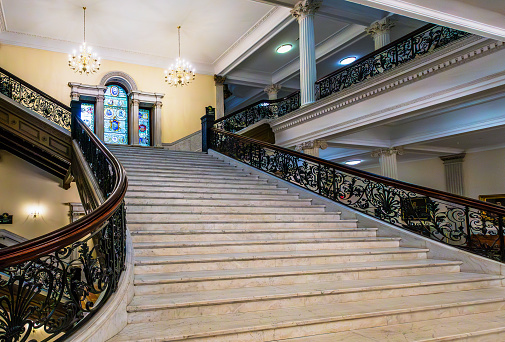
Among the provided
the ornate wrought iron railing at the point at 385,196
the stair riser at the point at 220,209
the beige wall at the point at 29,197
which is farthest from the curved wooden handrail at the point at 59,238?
the beige wall at the point at 29,197

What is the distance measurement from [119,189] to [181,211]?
2.05m

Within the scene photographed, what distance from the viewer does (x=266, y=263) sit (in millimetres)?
4426

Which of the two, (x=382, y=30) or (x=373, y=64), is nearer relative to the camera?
(x=373, y=64)

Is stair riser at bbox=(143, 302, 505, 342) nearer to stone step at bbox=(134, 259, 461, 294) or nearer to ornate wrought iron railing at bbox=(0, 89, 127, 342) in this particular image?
ornate wrought iron railing at bbox=(0, 89, 127, 342)

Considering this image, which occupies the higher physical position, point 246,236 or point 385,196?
point 385,196

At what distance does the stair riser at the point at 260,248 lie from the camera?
4.47 m

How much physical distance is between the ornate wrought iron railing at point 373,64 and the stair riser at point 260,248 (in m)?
3.90

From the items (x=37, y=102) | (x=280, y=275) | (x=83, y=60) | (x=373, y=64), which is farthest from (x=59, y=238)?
(x=83, y=60)

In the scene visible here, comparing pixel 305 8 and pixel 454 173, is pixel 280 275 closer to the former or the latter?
pixel 305 8

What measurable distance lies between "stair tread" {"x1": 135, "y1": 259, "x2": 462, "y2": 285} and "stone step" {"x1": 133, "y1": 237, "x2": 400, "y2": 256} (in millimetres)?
500

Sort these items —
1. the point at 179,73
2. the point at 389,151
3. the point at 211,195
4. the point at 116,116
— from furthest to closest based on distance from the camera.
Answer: the point at 116,116
the point at 179,73
the point at 389,151
the point at 211,195

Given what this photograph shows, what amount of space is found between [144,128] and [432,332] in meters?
13.0

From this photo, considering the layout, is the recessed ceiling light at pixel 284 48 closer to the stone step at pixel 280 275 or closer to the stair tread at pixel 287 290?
the stone step at pixel 280 275

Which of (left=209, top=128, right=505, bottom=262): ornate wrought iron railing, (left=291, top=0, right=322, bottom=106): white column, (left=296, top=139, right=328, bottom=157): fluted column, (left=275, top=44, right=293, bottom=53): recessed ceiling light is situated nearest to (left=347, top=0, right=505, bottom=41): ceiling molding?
(left=209, top=128, right=505, bottom=262): ornate wrought iron railing
